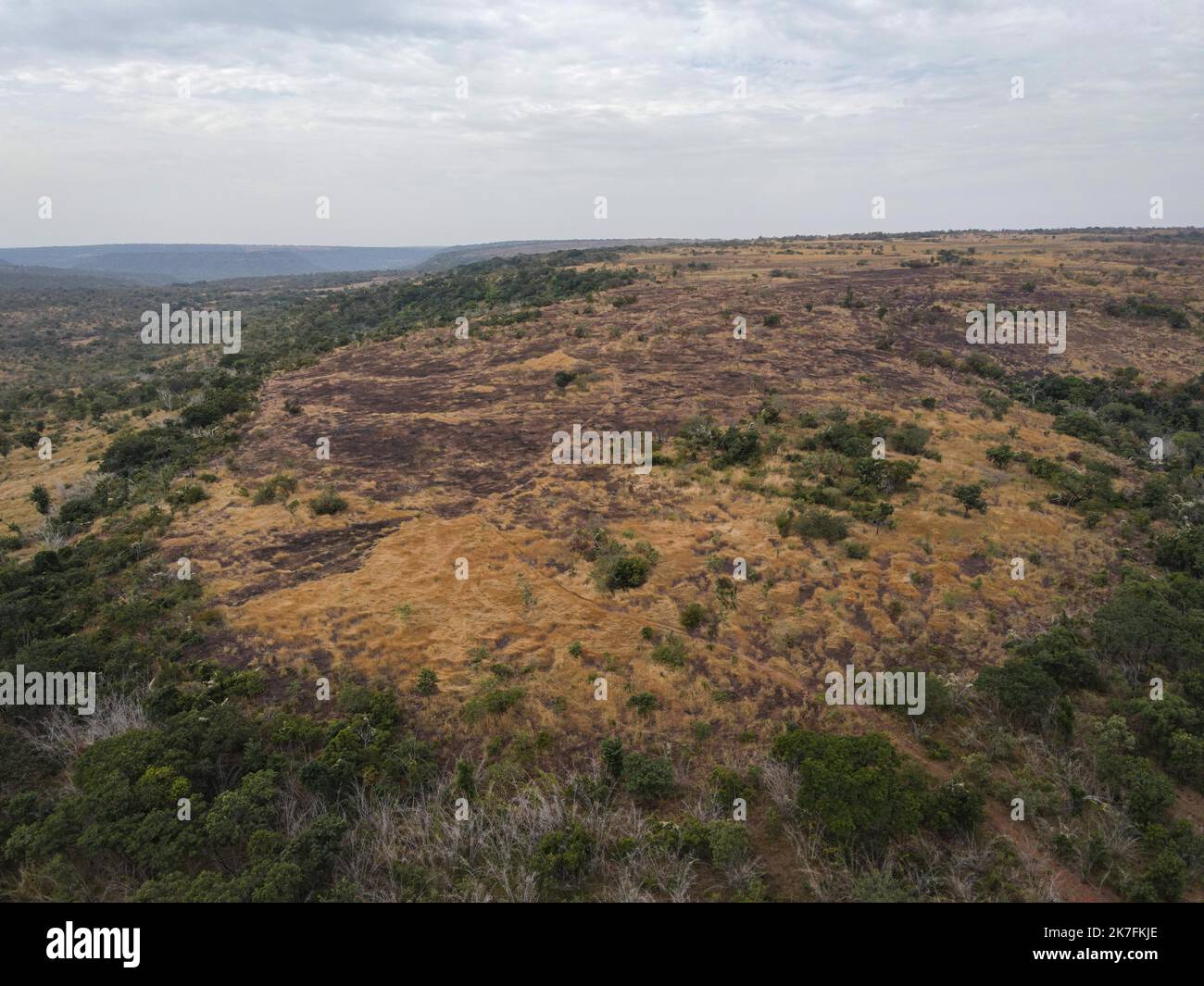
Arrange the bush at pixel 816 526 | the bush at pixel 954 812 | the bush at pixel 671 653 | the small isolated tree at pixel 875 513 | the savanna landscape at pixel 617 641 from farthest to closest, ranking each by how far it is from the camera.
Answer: the small isolated tree at pixel 875 513 < the bush at pixel 816 526 < the bush at pixel 671 653 < the bush at pixel 954 812 < the savanna landscape at pixel 617 641

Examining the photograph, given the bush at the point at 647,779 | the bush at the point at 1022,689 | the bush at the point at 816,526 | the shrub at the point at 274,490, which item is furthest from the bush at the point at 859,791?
the shrub at the point at 274,490

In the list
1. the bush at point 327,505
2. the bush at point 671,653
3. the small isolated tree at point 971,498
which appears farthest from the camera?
the bush at point 327,505

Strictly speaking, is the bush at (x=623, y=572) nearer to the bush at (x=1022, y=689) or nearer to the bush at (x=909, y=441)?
the bush at (x=1022, y=689)

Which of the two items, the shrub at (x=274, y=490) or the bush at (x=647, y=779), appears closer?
the bush at (x=647, y=779)

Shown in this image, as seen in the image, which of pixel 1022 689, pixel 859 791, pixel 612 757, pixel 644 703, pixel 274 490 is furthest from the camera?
pixel 274 490

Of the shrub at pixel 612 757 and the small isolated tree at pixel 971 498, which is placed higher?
the small isolated tree at pixel 971 498

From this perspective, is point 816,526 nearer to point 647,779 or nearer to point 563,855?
point 647,779

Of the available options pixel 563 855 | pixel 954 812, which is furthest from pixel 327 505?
pixel 954 812

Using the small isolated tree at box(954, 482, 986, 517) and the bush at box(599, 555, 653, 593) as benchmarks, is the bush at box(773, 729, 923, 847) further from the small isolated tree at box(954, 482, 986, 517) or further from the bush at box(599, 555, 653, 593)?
the small isolated tree at box(954, 482, 986, 517)
